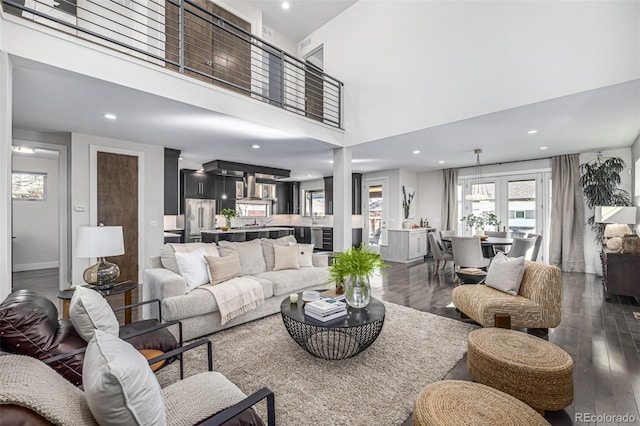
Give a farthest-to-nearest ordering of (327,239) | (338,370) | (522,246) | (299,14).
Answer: (327,239) < (299,14) < (522,246) < (338,370)

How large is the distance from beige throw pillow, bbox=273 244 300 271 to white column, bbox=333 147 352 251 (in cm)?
132

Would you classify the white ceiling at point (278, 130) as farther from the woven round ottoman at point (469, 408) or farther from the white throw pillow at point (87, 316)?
the woven round ottoman at point (469, 408)

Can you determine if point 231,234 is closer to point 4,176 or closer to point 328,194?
point 328,194

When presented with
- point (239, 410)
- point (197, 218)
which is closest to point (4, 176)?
point (239, 410)

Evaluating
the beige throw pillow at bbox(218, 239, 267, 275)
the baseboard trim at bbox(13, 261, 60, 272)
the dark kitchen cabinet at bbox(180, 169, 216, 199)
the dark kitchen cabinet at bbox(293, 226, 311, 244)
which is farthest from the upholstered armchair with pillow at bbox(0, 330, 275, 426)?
the dark kitchen cabinet at bbox(293, 226, 311, 244)

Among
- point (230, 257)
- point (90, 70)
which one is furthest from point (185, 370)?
point (90, 70)

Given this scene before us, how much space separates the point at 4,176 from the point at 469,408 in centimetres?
344

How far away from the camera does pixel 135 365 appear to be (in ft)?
3.19

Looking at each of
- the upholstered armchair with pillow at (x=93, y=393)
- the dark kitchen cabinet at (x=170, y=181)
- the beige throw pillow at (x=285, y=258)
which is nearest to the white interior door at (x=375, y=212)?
the beige throw pillow at (x=285, y=258)

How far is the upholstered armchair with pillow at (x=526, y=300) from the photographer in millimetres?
2895

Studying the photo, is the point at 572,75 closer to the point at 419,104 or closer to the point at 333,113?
the point at 419,104

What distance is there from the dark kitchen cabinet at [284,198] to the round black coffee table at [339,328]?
8.22 m

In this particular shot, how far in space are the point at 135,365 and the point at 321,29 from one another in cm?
679

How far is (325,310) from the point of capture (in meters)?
2.43
